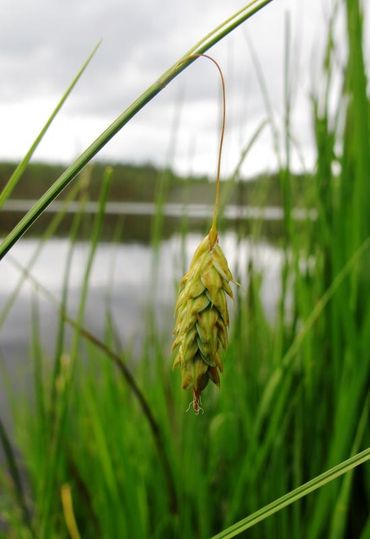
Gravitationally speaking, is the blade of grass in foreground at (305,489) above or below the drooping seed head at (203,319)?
below

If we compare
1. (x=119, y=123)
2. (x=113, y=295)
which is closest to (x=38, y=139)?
(x=119, y=123)

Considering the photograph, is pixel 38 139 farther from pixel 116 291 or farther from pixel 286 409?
pixel 116 291

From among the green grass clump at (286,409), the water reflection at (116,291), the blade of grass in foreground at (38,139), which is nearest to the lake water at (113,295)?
the water reflection at (116,291)

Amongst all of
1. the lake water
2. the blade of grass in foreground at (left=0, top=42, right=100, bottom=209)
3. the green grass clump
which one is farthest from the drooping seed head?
the lake water

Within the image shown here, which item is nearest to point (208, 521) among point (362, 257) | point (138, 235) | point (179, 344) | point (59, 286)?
point (362, 257)

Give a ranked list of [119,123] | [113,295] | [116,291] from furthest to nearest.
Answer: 1. [116,291]
2. [113,295]
3. [119,123]

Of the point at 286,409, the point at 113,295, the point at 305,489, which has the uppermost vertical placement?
the point at 305,489

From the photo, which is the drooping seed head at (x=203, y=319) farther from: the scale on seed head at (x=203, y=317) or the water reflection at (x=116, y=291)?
the water reflection at (x=116, y=291)
